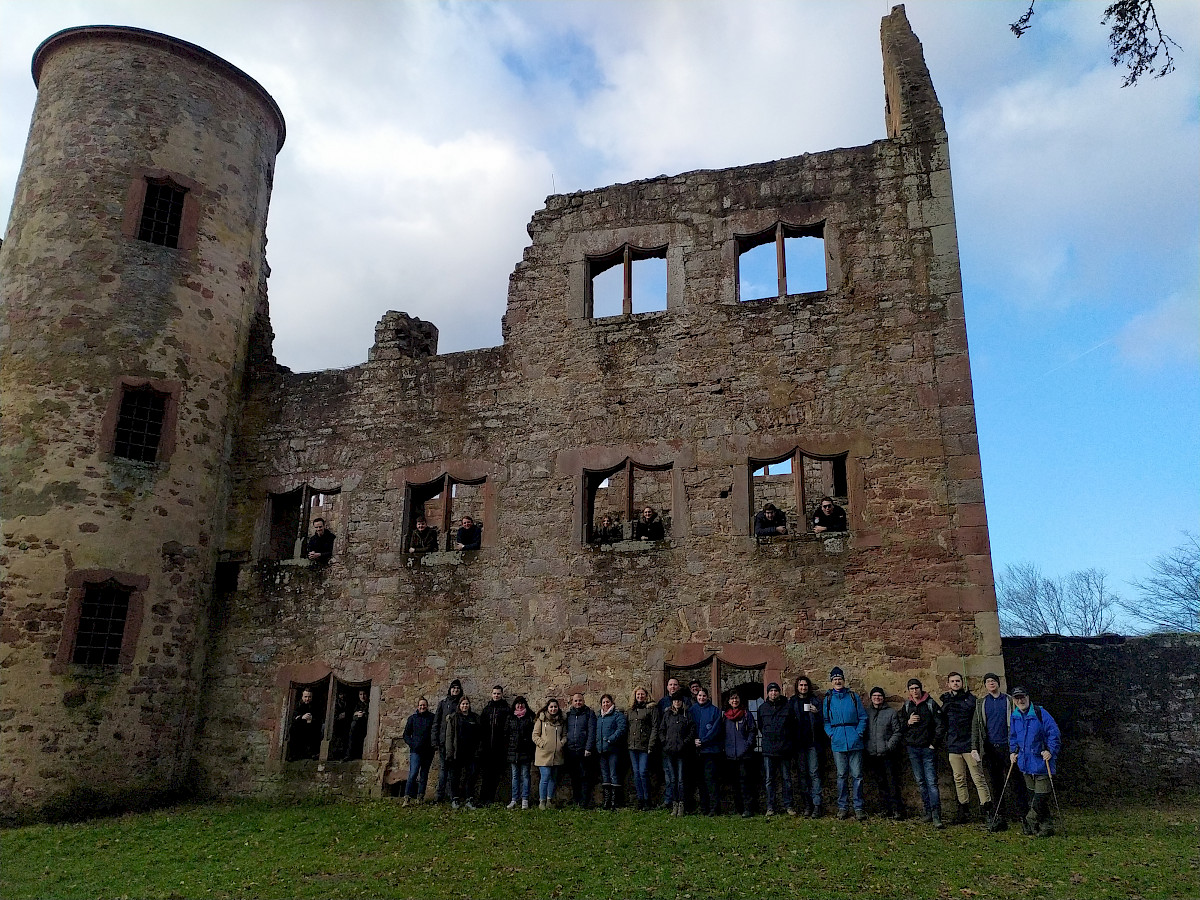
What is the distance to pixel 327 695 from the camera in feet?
47.1

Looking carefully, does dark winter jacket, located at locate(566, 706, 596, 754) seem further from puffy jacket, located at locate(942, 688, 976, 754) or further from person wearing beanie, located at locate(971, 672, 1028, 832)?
person wearing beanie, located at locate(971, 672, 1028, 832)

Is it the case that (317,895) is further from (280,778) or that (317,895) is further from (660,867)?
(280,778)

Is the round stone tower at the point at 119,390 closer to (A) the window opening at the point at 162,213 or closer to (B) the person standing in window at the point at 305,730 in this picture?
(A) the window opening at the point at 162,213

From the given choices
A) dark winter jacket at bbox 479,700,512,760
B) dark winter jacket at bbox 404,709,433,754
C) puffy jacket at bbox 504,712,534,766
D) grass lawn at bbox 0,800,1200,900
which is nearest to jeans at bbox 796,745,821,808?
grass lawn at bbox 0,800,1200,900

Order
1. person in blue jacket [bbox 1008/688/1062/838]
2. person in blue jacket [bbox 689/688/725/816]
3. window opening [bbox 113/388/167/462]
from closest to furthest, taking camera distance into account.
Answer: person in blue jacket [bbox 1008/688/1062/838] → person in blue jacket [bbox 689/688/725/816] → window opening [bbox 113/388/167/462]

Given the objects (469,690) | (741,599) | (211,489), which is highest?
(211,489)

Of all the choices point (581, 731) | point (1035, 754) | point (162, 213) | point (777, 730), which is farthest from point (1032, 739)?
point (162, 213)

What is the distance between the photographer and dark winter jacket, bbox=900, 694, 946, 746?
10773mm

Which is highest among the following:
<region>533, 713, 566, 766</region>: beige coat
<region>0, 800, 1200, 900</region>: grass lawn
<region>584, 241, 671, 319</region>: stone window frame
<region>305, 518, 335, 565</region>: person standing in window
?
<region>584, 241, 671, 319</region>: stone window frame

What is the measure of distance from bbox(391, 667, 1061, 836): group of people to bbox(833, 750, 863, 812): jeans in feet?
0.06

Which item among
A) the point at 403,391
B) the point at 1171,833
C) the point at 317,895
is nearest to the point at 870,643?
the point at 1171,833

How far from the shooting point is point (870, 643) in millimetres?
12000

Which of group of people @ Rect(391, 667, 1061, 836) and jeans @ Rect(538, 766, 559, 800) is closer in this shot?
group of people @ Rect(391, 667, 1061, 836)

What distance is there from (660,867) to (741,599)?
444 centimetres
